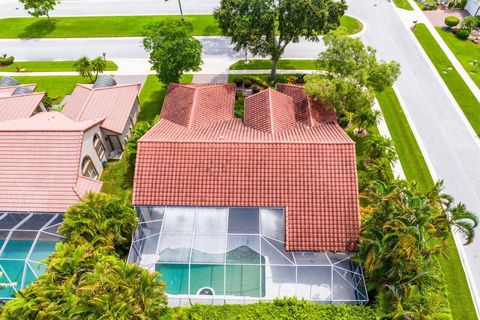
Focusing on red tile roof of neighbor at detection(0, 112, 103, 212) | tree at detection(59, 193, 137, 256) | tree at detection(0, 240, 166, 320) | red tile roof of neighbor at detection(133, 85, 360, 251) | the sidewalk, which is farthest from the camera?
the sidewalk

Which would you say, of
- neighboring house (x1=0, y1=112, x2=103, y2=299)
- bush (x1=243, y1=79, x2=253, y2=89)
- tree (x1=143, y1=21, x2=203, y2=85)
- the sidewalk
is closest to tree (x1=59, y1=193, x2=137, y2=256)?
neighboring house (x1=0, y1=112, x2=103, y2=299)

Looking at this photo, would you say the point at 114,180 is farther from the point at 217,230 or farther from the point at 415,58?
the point at 415,58

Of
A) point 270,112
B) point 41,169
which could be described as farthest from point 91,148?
point 270,112

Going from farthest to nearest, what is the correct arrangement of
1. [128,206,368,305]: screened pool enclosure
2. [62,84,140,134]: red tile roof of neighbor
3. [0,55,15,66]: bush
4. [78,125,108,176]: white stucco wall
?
[0,55,15,66]: bush
[62,84,140,134]: red tile roof of neighbor
[78,125,108,176]: white stucco wall
[128,206,368,305]: screened pool enclosure

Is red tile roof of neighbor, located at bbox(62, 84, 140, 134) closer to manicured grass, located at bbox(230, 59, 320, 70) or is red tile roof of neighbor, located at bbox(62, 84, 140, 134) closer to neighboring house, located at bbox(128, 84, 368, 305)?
neighboring house, located at bbox(128, 84, 368, 305)

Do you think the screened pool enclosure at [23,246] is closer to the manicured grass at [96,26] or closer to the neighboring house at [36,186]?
the neighboring house at [36,186]

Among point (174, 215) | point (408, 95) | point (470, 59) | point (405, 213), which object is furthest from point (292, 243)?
point (470, 59)

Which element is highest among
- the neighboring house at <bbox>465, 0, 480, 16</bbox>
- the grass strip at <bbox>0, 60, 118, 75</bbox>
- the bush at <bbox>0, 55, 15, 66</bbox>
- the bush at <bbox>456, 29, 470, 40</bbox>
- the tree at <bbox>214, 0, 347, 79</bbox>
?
the tree at <bbox>214, 0, 347, 79</bbox>

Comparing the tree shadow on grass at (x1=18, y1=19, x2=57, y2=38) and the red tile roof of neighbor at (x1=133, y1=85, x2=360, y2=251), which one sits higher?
the red tile roof of neighbor at (x1=133, y1=85, x2=360, y2=251)

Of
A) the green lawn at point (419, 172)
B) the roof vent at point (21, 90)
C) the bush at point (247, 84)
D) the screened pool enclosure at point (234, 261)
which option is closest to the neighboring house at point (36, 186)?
the screened pool enclosure at point (234, 261)
